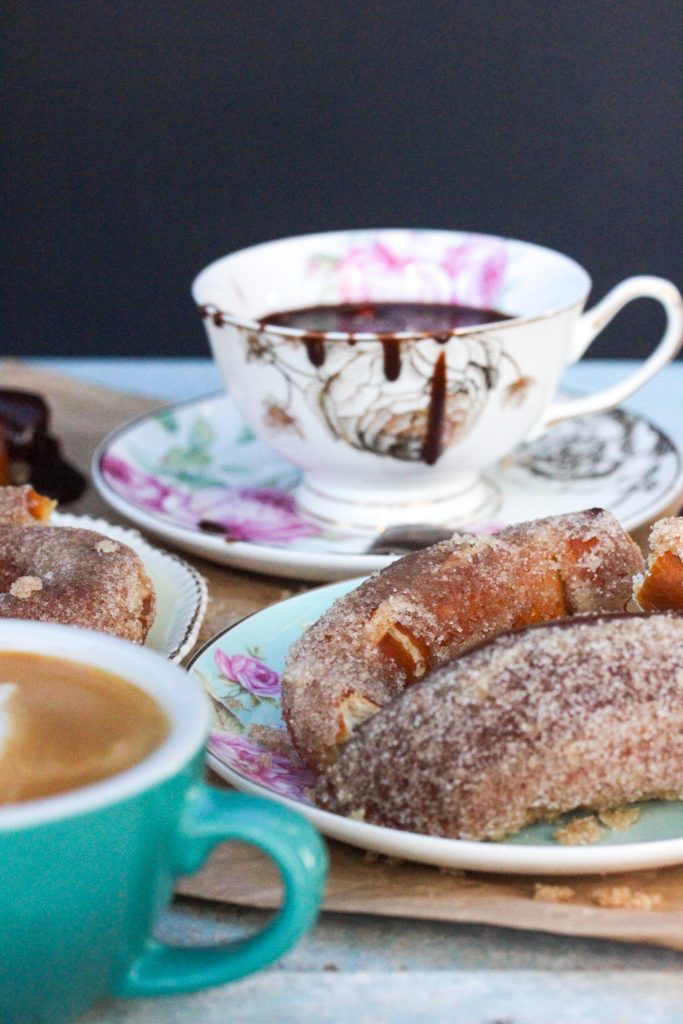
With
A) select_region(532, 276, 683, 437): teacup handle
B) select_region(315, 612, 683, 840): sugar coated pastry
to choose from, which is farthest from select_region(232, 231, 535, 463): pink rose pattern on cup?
select_region(315, 612, 683, 840): sugar coated pastry

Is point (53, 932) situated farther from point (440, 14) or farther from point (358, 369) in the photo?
point (440, 14)

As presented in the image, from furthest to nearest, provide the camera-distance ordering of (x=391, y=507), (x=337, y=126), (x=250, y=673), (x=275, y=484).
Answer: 1. (x=337, y=126)
2. (x=275, y=484)
3. (x=391, y=507)
4. (x=250, y=673)

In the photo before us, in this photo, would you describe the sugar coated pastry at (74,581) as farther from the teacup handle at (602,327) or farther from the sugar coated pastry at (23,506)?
the teacup handle at (602,327)

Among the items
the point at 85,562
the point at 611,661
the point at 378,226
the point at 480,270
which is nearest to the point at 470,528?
the point at 480,270

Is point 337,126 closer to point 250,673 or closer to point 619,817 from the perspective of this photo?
point 250,673

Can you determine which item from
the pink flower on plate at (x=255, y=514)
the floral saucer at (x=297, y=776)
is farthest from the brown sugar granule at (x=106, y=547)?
the pink flower on plate at (x=255, y=514)

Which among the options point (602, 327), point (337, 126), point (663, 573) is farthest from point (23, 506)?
point (337, 126)

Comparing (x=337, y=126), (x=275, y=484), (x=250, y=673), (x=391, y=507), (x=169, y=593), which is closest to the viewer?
(x=250, y=673)

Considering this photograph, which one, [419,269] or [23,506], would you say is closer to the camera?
[23,506]
